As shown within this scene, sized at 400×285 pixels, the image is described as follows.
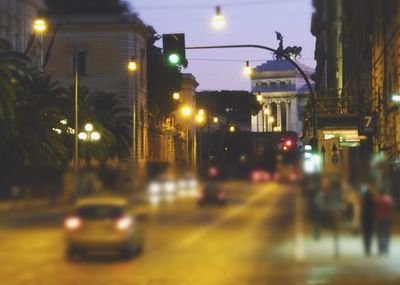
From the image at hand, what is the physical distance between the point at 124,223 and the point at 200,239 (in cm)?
Answer: 64

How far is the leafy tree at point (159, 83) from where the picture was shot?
251 ft

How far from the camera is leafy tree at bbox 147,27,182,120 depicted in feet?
251

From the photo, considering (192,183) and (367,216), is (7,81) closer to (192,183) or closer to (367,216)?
(192,183)

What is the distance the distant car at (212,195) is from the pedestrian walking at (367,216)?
1110 millimetres

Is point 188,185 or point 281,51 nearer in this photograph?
point 188,185

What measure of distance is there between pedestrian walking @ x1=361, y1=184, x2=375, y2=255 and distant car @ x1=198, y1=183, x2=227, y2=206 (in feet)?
3.64

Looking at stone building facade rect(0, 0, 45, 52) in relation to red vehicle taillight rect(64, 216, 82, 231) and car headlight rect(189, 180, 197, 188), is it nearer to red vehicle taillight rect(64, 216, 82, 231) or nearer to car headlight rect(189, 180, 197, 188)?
red vehicle taillight rect(64, 216, 82, 231)

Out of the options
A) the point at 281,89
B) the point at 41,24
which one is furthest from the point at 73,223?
the point at 281,89

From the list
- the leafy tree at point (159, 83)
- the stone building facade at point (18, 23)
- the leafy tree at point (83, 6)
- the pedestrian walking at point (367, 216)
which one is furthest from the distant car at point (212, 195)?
the leafy tree at point (159, 83)

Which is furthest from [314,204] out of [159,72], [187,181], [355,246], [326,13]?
[326,13]

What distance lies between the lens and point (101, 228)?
23.4 ft

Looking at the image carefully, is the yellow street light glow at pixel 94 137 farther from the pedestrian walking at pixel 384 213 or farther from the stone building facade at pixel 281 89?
the stone building facade at pixel 281 89

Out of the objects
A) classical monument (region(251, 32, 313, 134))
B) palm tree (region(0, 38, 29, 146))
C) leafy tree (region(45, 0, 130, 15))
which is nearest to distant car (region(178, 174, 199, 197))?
leafy tree (region(45, 0, 130, 15))

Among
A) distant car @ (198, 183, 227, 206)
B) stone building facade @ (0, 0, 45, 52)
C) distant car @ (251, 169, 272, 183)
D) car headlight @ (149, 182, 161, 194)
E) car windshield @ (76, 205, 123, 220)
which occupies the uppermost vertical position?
stone building facade @ (0, 0, 45, 52)
